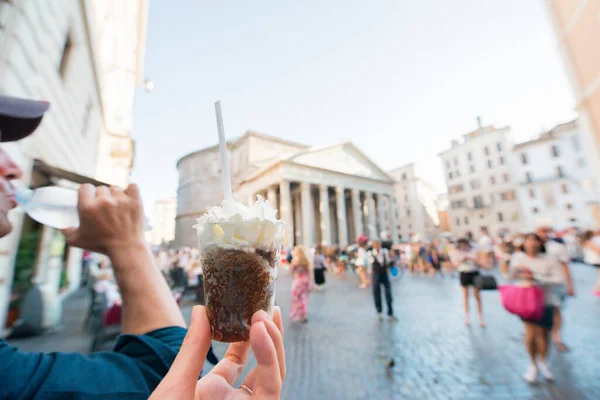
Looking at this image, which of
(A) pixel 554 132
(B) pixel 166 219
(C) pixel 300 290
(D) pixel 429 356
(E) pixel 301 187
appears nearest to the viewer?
(D) pixel 429 356

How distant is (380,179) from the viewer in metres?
40.3

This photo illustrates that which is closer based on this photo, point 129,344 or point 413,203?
point 129,344

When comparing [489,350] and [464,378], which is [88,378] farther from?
[489,350]

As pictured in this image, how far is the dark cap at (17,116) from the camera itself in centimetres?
108

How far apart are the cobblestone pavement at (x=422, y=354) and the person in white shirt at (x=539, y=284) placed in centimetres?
21

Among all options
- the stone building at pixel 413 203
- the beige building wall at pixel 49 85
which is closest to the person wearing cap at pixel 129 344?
the beige building wall at pixel 49 85

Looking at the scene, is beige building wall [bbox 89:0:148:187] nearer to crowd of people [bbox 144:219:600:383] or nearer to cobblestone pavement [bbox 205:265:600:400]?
crowd of people [bbox 144:219:600:383]

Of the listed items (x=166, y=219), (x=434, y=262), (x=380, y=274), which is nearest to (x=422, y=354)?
(x=380, y=274)

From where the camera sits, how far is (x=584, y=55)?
11719mm

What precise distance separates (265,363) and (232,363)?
0.29 meters

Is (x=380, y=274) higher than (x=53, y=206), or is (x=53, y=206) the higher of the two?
(x=53, y=206)

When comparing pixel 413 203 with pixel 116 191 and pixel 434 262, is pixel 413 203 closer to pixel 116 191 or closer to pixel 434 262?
pixel 434 262

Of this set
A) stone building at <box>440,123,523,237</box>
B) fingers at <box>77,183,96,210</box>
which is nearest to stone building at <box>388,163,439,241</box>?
stone building at <box>440,123,523,237</box>

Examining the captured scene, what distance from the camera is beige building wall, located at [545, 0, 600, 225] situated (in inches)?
432
